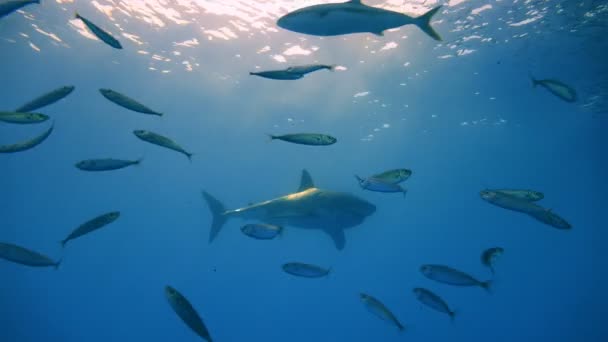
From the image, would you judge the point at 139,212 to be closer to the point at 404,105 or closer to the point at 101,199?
the point at 101,199

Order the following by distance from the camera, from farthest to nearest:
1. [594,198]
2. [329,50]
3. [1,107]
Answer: [594,198] < [1,107] < [329,50]

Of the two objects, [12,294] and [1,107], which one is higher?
[1,107]

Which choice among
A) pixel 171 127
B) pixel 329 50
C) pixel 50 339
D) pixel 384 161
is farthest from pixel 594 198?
pixel 50 339

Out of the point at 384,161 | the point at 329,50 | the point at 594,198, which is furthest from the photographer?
the point at 594,198

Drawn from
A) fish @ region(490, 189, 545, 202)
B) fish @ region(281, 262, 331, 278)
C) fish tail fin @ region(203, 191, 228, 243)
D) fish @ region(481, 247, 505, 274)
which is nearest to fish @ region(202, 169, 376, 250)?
fish tail fin @ region(203, 191, 228, 243)

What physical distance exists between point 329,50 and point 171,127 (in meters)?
22.6

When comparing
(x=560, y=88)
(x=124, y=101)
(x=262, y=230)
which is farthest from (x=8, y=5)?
Result: (x=560, y=88)

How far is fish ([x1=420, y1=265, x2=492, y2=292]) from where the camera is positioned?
5.14 meters

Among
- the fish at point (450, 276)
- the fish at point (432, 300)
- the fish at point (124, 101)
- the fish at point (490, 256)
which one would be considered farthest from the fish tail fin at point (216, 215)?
the fish at point (490, 256)

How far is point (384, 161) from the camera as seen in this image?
163 ft

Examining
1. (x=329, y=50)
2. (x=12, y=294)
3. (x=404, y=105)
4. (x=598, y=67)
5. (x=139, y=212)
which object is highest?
(x=598, y=67)

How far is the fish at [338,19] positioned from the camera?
3781 millimetres

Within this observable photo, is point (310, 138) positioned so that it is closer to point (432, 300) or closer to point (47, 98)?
point (432, 300)

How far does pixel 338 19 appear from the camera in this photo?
387 cm
